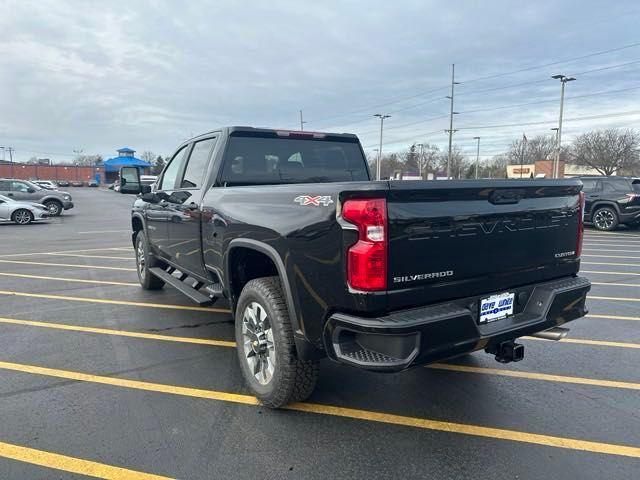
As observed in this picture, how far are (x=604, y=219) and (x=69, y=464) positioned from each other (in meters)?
17.2

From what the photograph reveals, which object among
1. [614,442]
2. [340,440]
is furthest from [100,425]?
[614,442]

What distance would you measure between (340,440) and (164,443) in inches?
42.8

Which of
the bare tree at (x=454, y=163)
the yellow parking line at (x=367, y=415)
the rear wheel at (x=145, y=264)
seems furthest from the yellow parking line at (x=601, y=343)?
the bare tree at (x=454, y=163)

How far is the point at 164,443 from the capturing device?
296 centimetres

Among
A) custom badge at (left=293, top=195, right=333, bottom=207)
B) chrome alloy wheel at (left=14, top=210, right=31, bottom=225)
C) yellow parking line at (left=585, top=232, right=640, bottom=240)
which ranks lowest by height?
yellow parking line at (left=585, top=232, right=640, bottom=240)

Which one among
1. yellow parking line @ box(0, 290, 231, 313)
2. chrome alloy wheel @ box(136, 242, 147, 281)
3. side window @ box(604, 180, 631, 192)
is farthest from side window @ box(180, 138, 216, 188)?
side window @ box(604, 180, 631, 192)

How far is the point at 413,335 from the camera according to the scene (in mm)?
2553

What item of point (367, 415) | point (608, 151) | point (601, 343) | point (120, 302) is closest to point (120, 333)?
point (120, 302)

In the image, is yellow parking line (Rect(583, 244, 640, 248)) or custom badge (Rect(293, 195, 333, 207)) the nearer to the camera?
custom badge (Rect(293, 195, 333, 207))

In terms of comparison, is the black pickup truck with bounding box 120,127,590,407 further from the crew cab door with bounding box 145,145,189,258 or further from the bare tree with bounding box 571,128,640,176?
the bare tree with bounding box 571,128,640,176

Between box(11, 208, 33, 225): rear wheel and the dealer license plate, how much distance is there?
1990 cm

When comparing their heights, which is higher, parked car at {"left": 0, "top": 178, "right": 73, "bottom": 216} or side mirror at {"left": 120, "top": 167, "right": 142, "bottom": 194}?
side mirror at {"left": 120, "top": 167, "right": 142, "bottom": 194}

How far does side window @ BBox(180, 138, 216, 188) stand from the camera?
4.76m

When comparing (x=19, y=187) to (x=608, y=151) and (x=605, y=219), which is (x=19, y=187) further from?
(x=608, y=151)
